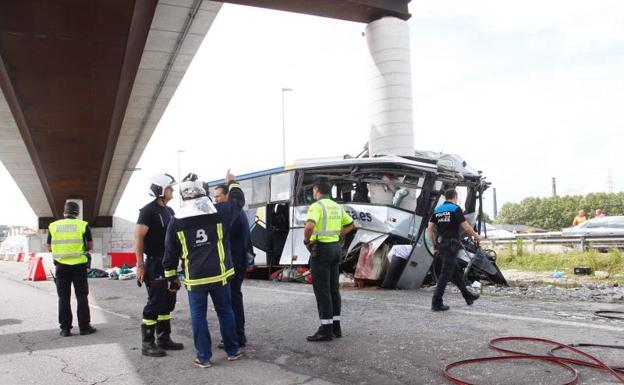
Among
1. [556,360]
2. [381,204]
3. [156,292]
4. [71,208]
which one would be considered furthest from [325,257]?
[381,204]

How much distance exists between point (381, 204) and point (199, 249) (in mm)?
6073

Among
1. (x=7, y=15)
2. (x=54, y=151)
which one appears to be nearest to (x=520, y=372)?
(x=7, y=15)

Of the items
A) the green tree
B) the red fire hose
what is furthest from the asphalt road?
the green tree

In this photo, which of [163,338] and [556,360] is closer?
[556,360]

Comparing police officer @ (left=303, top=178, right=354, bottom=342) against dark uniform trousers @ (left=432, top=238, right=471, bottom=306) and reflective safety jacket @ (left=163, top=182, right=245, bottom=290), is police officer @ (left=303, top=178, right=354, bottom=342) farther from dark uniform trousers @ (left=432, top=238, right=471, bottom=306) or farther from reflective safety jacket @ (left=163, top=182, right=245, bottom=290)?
dark uniform trousers @ (left=432, top=238, right=471, bottom=306)

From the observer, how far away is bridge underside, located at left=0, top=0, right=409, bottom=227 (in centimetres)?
1073

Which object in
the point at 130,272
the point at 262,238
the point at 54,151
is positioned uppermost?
the point at 54,151

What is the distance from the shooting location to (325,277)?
18.4 feet

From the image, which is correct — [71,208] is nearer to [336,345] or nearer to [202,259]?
[202,259]

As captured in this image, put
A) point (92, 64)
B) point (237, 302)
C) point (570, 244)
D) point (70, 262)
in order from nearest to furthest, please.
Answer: point (237, 302) → point (70, 262) → point (92, 64) → point (570, 244)

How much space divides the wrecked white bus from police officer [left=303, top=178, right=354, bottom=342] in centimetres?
417

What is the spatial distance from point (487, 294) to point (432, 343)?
4.40 meters

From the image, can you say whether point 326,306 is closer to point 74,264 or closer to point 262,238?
point 74,264

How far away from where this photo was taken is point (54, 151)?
22.1 meters
